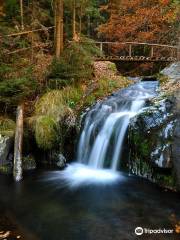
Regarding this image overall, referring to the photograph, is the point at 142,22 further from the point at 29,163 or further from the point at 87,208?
the point at 87,208

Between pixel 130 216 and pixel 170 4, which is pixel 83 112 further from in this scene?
pixel 170 4

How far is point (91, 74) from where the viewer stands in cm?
1298

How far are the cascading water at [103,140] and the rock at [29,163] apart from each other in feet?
3.45

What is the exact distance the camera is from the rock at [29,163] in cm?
1011

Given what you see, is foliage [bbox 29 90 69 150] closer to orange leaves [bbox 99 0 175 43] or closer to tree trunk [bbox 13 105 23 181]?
tree trunk [bbox 13 105 23 181]

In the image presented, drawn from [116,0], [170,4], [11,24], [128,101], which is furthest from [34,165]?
[116,0]

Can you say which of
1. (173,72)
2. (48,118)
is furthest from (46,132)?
(173,72)

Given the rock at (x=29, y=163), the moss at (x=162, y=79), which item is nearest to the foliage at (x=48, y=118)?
the rock at (x=29, y=163)

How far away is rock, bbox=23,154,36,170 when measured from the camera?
10.1 metres

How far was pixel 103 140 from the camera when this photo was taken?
10047 mm

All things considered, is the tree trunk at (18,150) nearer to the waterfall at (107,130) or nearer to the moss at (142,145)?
the waterfall at (107,130)

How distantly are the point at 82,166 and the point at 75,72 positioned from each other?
12.0 ft

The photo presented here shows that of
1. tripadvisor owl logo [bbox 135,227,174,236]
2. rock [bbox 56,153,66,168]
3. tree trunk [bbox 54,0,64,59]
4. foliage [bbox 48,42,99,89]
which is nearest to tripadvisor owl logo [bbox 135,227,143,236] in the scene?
Answer: tripadvisor owl logo [bbox 135,227,174,236]

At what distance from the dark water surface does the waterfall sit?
932mm
